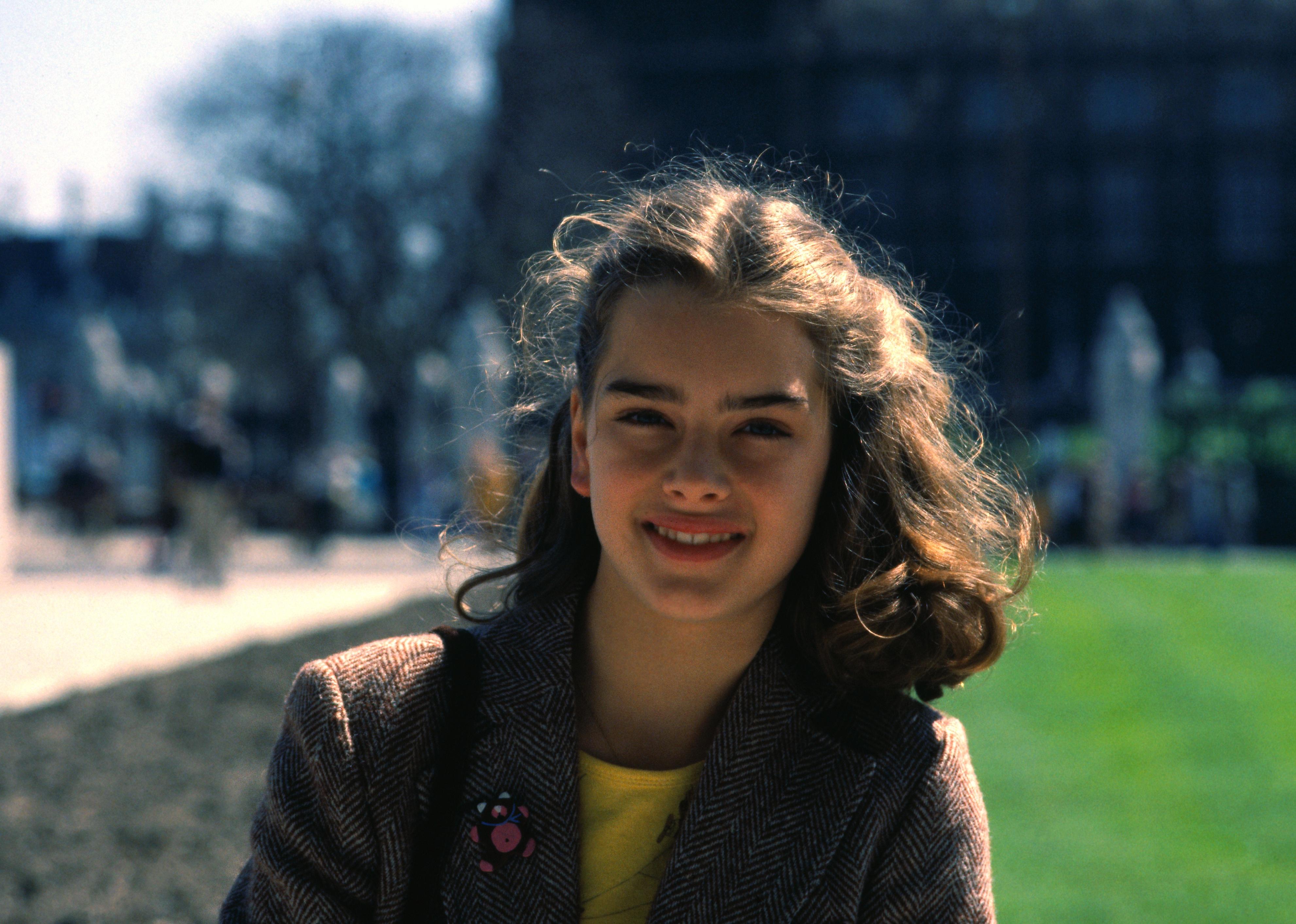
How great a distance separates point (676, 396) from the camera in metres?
1.90

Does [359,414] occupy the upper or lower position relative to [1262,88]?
lower

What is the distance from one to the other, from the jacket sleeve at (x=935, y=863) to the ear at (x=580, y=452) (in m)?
0.62

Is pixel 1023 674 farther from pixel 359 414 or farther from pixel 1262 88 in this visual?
pixel 1262 88

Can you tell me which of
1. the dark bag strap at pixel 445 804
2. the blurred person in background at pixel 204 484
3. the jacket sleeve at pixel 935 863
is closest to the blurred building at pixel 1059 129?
the blurred person in background at pixel 204 484

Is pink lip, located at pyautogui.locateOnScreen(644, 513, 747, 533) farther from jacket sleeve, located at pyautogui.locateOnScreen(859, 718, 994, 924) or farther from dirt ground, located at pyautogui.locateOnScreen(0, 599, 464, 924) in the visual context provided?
dirt ground, located at pyautogui.locateOnScreen(0, 599, 464, 924)

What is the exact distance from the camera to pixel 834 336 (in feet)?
6.71

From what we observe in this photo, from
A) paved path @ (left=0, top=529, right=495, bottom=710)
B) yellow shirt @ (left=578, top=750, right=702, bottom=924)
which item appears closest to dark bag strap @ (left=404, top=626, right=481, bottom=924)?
yellow shirt @ (left=578, top=750, right=702, bottom=924)

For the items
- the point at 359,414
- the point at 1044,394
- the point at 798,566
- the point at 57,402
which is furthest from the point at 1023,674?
the point at 57,402

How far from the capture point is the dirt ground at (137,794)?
4.27 meters

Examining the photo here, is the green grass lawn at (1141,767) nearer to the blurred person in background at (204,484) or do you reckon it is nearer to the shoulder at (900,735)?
the shoulder at (900,735)

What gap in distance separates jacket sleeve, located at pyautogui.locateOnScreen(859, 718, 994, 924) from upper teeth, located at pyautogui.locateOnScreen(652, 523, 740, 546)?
1.36 feet

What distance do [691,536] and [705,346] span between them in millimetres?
255

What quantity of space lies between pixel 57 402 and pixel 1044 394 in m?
29.4

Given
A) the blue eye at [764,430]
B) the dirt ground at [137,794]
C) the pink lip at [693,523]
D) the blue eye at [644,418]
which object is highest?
the blue eye at [644,418]
